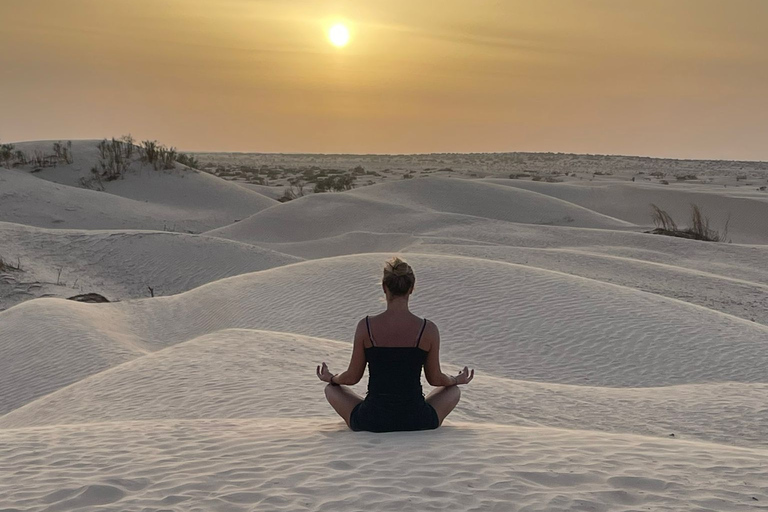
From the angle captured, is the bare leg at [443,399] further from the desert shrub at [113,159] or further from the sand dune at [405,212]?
the desert shrub at [113,159]

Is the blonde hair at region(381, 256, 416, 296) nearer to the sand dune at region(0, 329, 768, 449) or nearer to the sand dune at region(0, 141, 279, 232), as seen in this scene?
the sand dune at region(0, 329, 768, 449)

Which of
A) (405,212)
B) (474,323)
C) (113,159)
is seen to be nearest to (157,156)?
(113,159)

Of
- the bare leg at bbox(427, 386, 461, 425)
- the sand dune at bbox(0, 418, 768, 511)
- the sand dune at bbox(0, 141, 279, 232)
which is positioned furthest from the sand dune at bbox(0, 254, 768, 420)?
the sand dune at bbox(0, 141, 279, 232)

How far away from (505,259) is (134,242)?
30.4 ft

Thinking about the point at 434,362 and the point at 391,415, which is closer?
the point at 434,362

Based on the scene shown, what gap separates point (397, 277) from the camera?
463 centimetres

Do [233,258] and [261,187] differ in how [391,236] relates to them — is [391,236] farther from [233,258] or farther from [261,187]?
[261,187]

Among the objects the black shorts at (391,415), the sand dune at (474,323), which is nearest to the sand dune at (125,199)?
the sand dune at (474,323)

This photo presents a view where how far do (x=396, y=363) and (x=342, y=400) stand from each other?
640 mm

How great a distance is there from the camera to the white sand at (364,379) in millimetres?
4133

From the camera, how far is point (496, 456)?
4547mm

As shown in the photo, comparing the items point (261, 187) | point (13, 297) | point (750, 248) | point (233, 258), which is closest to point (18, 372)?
point (13, 297)

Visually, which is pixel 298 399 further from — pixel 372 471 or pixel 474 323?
pixel 474 323

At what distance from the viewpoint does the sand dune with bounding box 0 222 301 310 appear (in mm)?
17031
